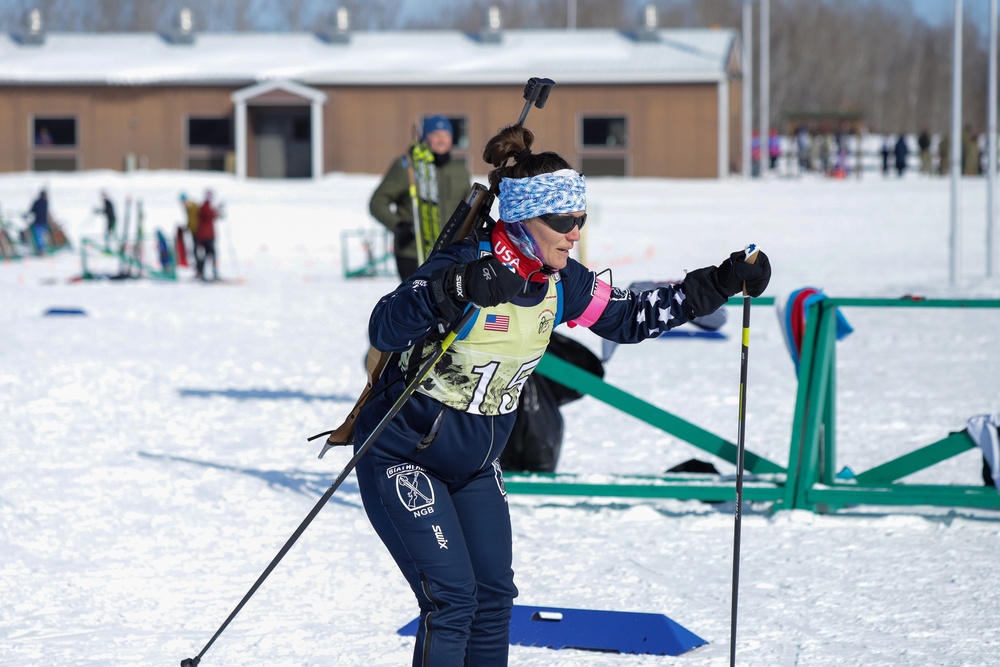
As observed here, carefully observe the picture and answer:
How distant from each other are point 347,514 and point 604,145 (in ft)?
98.7

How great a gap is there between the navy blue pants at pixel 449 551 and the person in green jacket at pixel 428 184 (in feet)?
13.6

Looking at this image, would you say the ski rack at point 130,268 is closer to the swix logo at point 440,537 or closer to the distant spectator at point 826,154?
the swix logo at point 440,537

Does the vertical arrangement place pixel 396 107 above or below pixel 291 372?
above

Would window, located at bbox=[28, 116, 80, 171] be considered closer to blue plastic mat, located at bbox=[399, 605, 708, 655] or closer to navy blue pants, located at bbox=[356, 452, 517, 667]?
blue plastic mat, located at bbox=[399, 605, 708, 655]

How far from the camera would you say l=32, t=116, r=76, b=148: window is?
3666 cm

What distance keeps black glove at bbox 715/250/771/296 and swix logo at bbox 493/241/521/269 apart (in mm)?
618

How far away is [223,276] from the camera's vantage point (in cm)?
2138

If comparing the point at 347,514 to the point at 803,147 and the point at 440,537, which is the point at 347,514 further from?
the point at 803,147

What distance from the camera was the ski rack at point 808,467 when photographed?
5.91 meters

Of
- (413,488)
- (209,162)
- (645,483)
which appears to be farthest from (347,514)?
(209,162)

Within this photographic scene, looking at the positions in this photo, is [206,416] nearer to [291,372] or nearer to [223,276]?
[291,372]

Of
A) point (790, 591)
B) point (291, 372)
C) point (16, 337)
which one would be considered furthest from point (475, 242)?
point (16, 337)

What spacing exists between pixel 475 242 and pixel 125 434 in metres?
5.28

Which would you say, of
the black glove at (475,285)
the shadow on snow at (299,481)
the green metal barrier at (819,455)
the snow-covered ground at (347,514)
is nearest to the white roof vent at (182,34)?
the snow-covered ground at (347,514)
